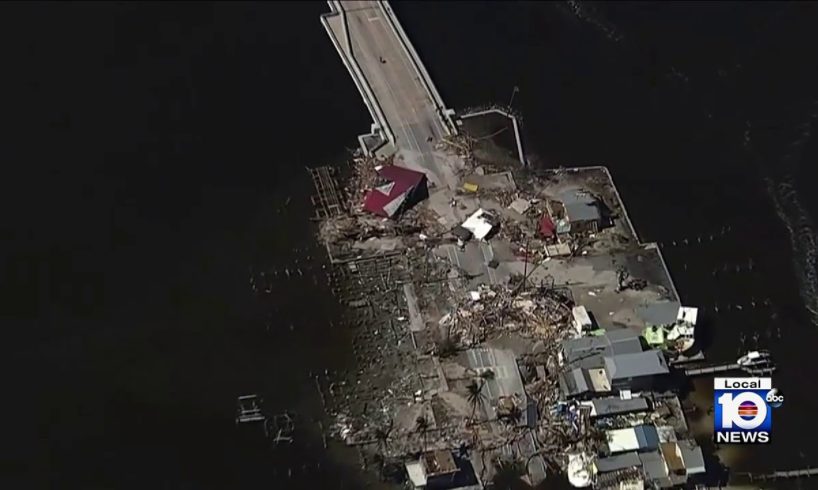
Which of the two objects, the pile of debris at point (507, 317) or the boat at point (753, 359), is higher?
the pile of debris at point (507, 317)

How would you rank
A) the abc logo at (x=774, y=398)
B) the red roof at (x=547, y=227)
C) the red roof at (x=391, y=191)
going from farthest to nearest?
the red roof at (x=391, y=191), the red roof at (x=547, y=227), the abc logo at (x=774, y=398)

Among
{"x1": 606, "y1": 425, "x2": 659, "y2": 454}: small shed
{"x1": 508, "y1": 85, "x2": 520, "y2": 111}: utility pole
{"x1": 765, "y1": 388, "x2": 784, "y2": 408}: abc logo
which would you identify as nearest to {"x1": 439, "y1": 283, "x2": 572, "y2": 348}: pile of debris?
{"x1": 606, "y1": 425, "x2": 659, "y2": 454}: small shed

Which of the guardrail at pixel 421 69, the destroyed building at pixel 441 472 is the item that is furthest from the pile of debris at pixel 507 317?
the guardrail at pixel 421 69

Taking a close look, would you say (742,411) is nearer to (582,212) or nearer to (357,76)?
(582,212)

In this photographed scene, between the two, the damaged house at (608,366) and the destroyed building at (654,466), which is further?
the damaged house at (608,366)

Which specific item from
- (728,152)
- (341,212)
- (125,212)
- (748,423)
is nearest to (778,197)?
(728,152)

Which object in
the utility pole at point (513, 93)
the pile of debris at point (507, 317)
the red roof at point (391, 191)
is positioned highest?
the utility pole at point (513, 93)

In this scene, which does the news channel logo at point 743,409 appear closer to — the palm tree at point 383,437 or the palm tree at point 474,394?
the palm tree at point 474,394

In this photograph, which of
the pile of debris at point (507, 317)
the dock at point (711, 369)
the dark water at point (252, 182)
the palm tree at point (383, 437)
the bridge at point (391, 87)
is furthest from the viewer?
the bridge at point (391, 87)
